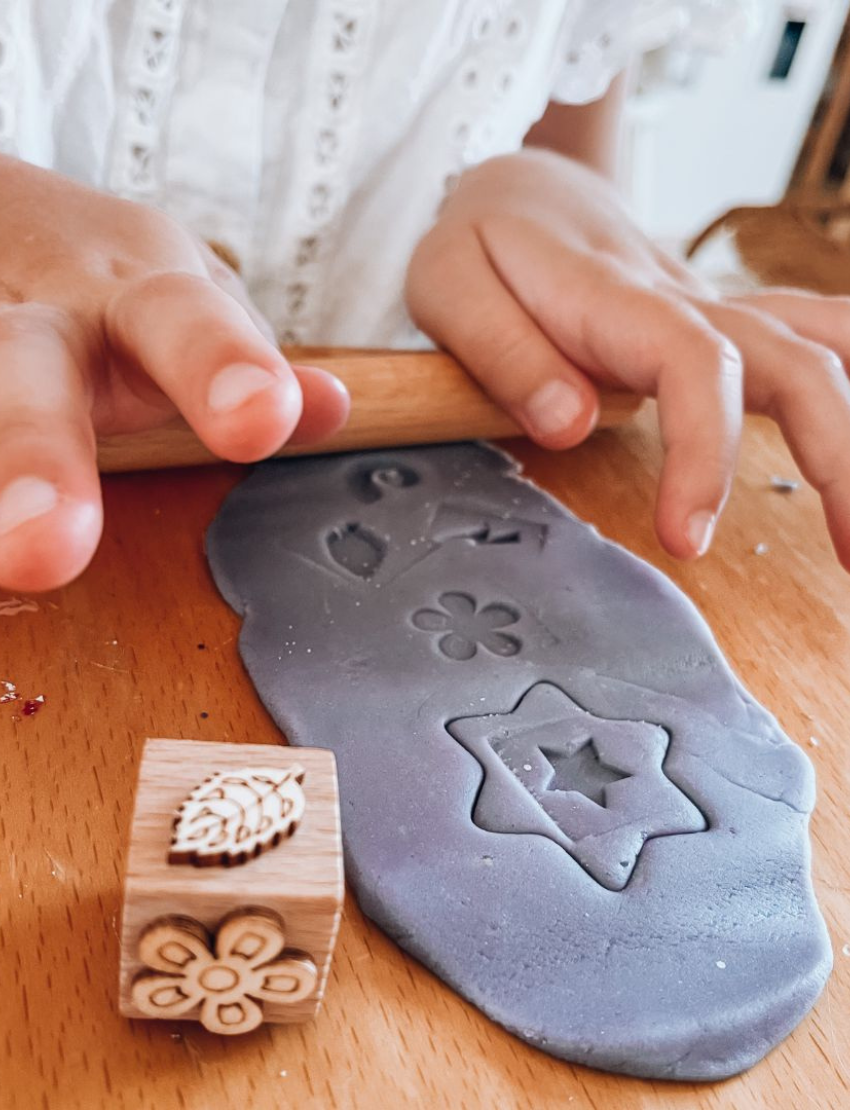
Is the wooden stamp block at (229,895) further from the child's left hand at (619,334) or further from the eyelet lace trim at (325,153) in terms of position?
the eyelet lace trim at (325,153)

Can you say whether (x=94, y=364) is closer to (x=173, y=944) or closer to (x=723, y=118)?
(x=173, y=944)

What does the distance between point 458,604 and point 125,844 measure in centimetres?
20

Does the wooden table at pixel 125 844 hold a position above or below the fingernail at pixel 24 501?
below

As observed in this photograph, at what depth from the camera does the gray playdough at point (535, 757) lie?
33cm

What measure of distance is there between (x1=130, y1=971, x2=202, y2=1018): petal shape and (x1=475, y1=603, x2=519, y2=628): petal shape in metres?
0.24

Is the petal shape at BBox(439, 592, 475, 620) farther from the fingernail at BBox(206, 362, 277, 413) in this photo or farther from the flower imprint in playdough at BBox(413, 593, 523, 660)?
the fingernail at BBox(206, 362, 277, 413)

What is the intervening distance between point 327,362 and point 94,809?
30cm

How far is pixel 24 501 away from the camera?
0.91ft

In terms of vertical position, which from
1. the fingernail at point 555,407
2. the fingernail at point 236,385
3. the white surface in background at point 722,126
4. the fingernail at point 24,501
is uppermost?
the fingernail at point 236,385

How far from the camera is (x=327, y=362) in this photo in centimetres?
57

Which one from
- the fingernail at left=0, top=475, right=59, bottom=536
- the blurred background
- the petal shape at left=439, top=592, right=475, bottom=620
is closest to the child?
the fingernail at left=0, top=475, right=59, bottom=536

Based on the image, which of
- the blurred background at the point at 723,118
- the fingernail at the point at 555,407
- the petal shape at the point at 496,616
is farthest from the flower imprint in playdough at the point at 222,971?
the blurred background at the point at 723,118

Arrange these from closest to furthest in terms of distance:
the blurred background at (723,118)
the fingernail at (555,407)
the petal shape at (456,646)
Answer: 1. the petal shape at (456,646)
2. the fingernail at (555,407)
3. the blurred background at (723,118)

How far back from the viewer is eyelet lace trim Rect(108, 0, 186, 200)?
0.59 meters
